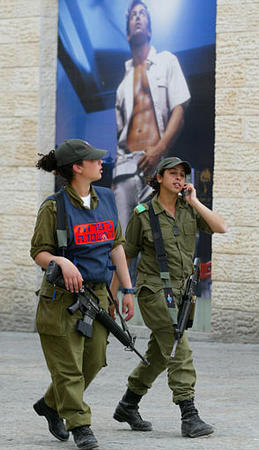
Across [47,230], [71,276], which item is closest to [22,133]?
[47,230]

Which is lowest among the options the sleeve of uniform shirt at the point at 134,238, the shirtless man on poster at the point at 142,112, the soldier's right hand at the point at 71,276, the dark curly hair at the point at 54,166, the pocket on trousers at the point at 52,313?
the pocket on trousers at the point at 52,313

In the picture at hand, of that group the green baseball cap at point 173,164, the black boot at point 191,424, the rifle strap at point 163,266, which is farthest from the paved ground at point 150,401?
the green baseball cap at point 173,164

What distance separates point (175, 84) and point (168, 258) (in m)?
5.20

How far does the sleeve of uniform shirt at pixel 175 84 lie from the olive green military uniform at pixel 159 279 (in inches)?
188

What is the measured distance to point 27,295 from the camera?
11.2 metres

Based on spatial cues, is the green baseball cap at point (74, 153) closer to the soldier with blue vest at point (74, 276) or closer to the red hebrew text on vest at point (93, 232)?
the soldier with blue vest at point (74, 276)

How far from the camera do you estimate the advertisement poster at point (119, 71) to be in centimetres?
1049

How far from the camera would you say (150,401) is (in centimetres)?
682

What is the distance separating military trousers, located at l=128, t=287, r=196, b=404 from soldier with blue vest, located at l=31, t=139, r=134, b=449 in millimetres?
334

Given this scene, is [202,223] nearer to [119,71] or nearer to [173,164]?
[173,164]

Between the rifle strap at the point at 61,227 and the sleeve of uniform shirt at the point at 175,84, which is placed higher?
the sleeve of uniform shirt at the point at 175,84

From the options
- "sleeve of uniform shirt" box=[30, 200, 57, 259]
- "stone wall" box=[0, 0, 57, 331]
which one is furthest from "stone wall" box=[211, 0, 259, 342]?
"sleeve of uniform shirt" box=[30, 200, 57, 259]

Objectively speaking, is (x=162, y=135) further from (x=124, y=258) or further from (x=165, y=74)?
(x=124, y=258)

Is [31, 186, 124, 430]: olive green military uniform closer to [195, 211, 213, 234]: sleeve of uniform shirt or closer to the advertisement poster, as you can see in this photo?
[195, 211, 213, 234]: sleeve of uniform shirt
